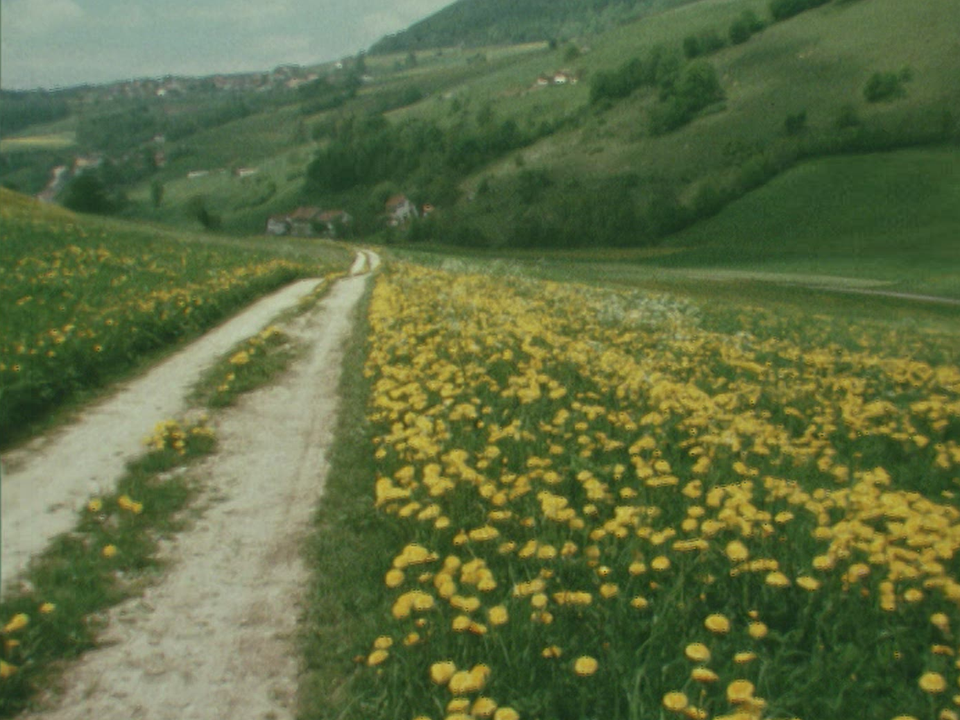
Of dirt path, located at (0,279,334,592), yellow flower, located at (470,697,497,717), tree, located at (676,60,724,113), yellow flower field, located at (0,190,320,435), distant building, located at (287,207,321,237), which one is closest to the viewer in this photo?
dirt path, located at (0,279,334,592)

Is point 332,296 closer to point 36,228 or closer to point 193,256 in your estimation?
point 193,256

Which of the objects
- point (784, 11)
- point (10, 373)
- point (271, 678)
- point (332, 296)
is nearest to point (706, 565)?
point (271, 678)

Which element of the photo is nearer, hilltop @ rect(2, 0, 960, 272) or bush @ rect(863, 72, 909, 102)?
hilltop @ rect(2, 0, 960, 272)

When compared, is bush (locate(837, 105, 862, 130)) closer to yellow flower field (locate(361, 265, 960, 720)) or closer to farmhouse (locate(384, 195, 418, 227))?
farmhouse (locate(384, 195, 418, 227))

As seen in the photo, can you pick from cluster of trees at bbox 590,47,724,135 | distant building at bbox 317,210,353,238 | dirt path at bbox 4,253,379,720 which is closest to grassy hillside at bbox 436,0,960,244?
cluster of trees at bbox 590,47,724,135

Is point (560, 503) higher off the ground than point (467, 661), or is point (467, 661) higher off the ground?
point (560, 503)

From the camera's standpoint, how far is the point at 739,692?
160 inches

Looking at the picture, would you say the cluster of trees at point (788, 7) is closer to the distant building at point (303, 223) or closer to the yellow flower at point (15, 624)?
the distant building at point (303, 223)

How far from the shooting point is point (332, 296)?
90.8 ft

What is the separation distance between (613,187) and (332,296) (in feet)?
274

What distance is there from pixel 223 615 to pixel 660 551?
3091mm

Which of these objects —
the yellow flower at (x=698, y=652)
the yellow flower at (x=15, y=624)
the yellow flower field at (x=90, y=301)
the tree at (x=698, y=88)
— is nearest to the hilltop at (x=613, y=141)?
the tree at (x=698, y=88)

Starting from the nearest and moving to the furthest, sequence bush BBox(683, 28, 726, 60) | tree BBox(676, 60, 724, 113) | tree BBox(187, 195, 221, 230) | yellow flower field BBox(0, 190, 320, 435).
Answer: yellow flower field BBox(0, 190, 320, 435) < tree BBox(187, 195, 221, 230) < tree BBox(676, 60, 724, 113) < bush BBox(683, 28, 726, 60)

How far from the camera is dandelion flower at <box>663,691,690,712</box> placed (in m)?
4.01
